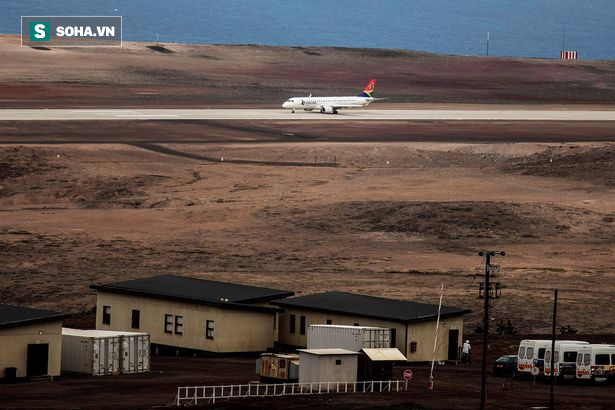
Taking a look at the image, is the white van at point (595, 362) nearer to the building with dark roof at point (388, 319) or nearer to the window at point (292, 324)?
the building with dark roof at point (388, 319)

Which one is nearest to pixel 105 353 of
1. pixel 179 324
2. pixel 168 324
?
pixel 179 324

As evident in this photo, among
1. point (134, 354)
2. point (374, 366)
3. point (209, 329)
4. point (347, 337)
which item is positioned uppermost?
point (347, 337)

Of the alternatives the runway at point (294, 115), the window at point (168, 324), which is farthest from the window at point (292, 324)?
the runway at point (294, 115)

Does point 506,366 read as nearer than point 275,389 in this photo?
No

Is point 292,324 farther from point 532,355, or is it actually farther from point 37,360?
point 37,360

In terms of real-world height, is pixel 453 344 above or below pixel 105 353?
above

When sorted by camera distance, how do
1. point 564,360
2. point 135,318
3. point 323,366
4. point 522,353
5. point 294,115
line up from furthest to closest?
point 294,115
point 135,318
point 522,353
point 564,360
point 323,366

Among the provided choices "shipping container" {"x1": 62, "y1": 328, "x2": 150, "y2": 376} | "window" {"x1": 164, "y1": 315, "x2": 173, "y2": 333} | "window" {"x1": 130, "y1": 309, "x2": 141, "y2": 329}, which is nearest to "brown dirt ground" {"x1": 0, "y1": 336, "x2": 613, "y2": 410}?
"shipping container" {"x1": 62, "y1": 328, "x2": 150, "y2": 376}
